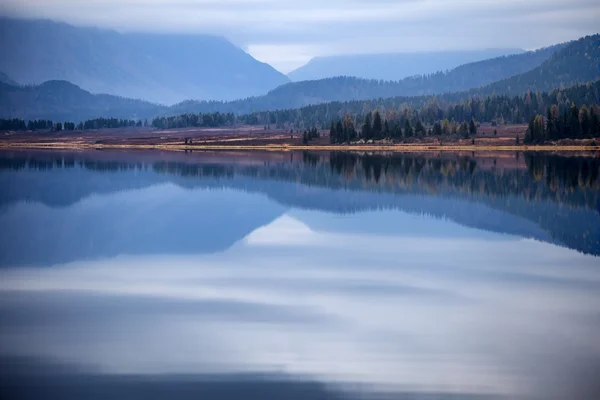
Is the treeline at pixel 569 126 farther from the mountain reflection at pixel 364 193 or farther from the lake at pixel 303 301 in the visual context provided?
the lake at pixel 303 301

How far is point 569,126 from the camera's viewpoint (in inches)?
3900

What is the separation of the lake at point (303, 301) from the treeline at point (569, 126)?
70.2 m

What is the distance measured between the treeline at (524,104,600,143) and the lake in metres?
70.2

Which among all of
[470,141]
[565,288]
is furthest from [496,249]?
[470,141]

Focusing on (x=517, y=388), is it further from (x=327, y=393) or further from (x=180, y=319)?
(x=180, y=319)

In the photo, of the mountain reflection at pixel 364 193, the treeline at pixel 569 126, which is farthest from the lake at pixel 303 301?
the treeline at pixel 569 126

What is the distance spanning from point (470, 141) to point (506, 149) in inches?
533

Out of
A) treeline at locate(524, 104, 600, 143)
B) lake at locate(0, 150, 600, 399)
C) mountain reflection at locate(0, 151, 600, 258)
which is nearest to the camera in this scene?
lake at locate(0, 150, 600, 399)

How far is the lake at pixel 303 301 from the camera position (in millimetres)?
10438

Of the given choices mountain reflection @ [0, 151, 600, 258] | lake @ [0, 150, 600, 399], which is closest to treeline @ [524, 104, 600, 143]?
mountain reflection @ [0, 151, 600, 258]

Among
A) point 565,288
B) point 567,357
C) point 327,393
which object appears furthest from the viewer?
point 565,288

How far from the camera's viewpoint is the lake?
1044 centimetres

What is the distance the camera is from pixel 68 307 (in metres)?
14.3

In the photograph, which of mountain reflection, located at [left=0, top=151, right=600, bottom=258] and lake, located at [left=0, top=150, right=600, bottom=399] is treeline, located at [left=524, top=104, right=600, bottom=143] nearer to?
mountain reflection, located at [left=0, top=151, right=600, bottom=258]
